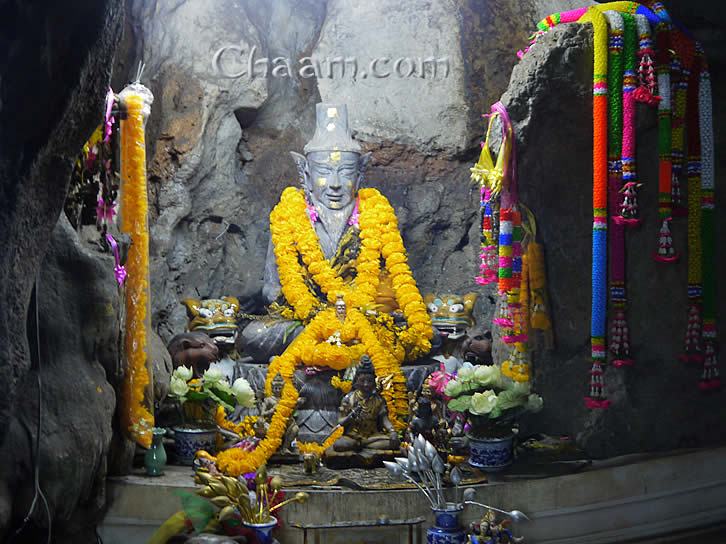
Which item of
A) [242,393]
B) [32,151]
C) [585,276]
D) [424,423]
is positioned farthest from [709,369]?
[32,151]

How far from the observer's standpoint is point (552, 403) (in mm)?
6887

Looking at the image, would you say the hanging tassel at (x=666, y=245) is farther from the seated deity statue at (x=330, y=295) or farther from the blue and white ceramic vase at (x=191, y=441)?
the blue and white ceramic vase at (x=191, y=441)

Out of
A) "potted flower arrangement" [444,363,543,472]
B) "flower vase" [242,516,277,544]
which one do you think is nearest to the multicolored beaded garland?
"potted flower arrangement" [444,363,543,472]

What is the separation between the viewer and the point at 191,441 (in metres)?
6.70

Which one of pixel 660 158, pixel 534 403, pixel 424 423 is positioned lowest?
pixel 424 423

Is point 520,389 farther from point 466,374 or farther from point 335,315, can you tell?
point 335,315

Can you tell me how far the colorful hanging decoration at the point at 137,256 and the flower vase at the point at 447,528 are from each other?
177 cm

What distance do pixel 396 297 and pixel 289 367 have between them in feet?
4.20

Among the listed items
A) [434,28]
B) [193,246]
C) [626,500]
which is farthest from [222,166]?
[626,500]

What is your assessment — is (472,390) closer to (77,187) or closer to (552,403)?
(552,403)

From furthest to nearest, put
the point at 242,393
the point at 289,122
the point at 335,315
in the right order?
the point at 289,122 < the point at 335,315 < the point at 242,393

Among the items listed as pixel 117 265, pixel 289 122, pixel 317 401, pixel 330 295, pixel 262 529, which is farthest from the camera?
pixel 289 122

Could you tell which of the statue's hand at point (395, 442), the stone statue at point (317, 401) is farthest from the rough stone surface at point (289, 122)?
the statue's hand at point (395, 442)

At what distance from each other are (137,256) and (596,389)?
2.82m
